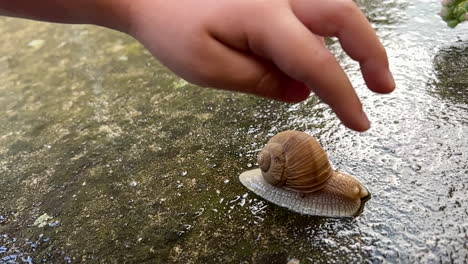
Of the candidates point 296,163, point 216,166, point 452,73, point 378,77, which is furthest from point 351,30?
point 452,73

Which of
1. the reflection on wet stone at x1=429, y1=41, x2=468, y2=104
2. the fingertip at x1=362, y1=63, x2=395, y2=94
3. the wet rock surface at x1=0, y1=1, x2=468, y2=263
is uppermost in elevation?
the fingertip at x1=362, y1=63, x2=395, y2=94

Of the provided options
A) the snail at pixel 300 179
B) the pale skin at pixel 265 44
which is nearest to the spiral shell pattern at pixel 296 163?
the snail at pixel 300 179

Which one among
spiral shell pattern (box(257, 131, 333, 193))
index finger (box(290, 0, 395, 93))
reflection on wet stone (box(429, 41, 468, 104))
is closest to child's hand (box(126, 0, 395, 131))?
index finger (box(290, 0, 395, 93))

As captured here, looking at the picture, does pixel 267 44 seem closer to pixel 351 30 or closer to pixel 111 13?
pixel 351 30

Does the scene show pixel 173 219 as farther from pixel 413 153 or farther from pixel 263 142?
pixel 413 153

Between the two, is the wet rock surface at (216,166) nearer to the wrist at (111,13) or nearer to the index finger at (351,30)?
the index finger at (351,30)

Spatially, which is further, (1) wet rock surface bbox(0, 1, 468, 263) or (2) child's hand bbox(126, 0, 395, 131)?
(1) wet rock surface bbox(0, 1, 468, 263)

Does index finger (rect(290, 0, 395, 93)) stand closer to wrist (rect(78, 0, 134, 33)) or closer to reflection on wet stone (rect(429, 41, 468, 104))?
wrist (rect(78, 0, 134, 33))
